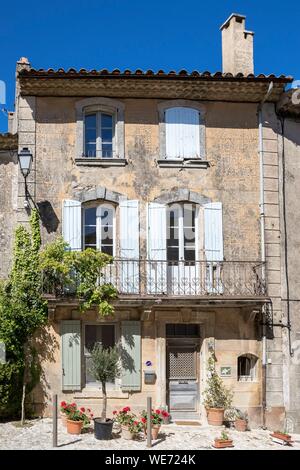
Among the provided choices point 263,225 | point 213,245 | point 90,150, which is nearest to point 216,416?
point 213,245

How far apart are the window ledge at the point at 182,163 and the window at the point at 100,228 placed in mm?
1720

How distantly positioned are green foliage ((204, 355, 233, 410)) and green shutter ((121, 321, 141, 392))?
5.58 feet

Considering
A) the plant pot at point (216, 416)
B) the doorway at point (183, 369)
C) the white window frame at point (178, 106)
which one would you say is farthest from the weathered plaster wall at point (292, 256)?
the doorway at point (183, 369)

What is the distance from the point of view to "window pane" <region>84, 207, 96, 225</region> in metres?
14.7

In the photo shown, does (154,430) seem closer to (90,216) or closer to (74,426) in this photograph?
(74,426)

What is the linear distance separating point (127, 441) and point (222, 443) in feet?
6.57

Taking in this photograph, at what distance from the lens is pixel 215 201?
14914 mm

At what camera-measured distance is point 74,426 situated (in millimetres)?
12648

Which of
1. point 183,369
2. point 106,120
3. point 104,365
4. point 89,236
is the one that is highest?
point 106,120

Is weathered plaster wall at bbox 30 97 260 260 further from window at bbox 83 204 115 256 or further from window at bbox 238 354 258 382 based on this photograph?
window at bbox 238 354 258 382

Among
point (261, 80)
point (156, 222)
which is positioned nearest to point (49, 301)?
point (156, 222)

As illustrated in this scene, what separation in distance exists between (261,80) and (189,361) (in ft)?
23.9

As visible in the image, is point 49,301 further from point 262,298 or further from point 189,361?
point 262,298

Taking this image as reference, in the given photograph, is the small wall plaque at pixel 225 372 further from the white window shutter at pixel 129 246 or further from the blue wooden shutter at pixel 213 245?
the white window shutter at pixel 129 246
